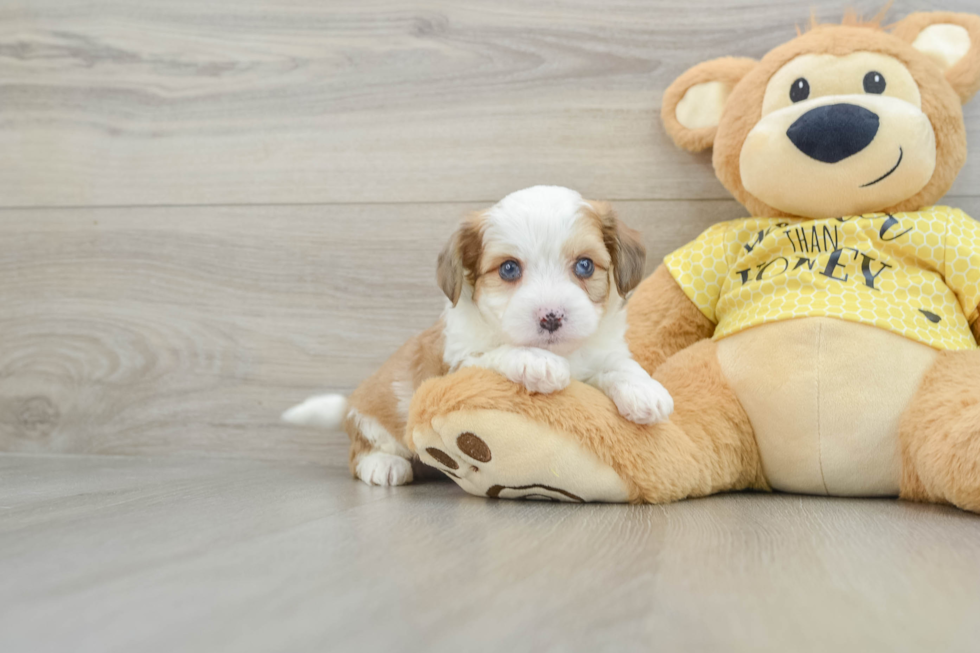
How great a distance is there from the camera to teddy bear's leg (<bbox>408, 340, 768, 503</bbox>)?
1.14m

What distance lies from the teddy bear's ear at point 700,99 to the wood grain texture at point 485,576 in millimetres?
807

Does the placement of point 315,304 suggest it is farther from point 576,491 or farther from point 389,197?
point 576,491

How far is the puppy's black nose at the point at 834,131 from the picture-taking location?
1.35m

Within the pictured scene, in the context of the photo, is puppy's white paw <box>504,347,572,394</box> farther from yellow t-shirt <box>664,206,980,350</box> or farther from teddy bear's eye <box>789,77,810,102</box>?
teddy bear's eye <box>789,77,810,102</box>

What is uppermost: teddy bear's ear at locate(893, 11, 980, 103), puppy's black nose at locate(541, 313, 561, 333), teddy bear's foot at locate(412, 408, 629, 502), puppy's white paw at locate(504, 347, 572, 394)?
teddy bear's ear at locate(893, 11, 980, 103)

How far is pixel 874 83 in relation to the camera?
1413 millimetres

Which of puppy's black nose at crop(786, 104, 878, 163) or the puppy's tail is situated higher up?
puppy's black nose at crop(786, 104, 878, 163)

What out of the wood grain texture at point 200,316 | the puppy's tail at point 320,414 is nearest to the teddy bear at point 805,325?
the puppy's tail at point 320,414

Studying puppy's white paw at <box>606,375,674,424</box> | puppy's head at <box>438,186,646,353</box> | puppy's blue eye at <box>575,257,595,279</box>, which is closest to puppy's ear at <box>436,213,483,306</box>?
puppy's head at <box>438,186,646,353</box>

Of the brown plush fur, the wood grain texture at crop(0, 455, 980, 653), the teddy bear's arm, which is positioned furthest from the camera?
the teddy bear's arm

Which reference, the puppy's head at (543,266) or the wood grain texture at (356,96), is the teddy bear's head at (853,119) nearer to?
the wood grain texture at (356,96)

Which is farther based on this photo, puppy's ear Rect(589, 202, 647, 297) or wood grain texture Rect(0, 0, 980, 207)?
wood grain texture Rect(0, 0, 980, 207)

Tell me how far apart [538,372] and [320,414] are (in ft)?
2.27

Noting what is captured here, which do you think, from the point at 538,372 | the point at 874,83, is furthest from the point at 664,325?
the point at 874,83
